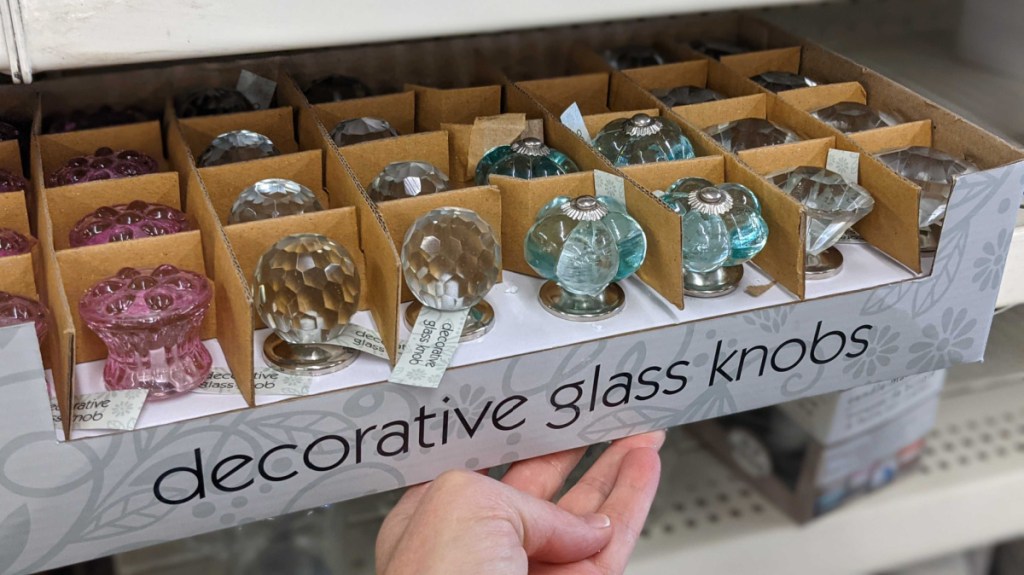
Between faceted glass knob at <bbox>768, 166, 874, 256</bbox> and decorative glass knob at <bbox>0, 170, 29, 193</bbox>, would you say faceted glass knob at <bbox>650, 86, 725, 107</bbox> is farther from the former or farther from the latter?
decorative glass knob at <bbox>0, 170, 29, 193</bbox>

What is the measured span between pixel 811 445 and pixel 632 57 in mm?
568

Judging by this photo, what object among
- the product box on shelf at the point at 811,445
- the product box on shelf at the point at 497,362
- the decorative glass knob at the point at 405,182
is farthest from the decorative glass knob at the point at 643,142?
the product box on shelf at the point at 811,445

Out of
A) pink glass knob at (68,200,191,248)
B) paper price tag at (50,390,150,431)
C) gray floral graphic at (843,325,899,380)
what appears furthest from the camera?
gray floral graphic at (843,325,899,380)

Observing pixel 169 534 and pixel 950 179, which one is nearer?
pixel 169 534

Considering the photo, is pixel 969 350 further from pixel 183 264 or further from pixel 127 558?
pixel 127 558

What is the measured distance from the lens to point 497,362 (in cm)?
67

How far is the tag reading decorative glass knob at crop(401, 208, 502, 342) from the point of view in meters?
0.67

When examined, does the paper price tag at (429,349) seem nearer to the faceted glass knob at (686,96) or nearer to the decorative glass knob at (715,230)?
→ the decorative glass knob at (715,230)

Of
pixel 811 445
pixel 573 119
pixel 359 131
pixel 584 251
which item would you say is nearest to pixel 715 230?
pixel 584 251

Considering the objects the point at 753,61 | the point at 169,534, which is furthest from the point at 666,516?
the point at 169,534

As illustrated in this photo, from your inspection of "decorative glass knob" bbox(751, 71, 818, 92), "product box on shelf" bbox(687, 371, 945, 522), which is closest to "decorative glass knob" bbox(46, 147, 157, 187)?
"decorative glass knob" bbox(751, 71, 818, 92)

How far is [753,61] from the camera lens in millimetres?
1040

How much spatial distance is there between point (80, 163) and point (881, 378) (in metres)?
0.70

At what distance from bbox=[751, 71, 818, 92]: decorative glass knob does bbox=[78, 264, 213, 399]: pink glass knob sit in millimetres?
610
